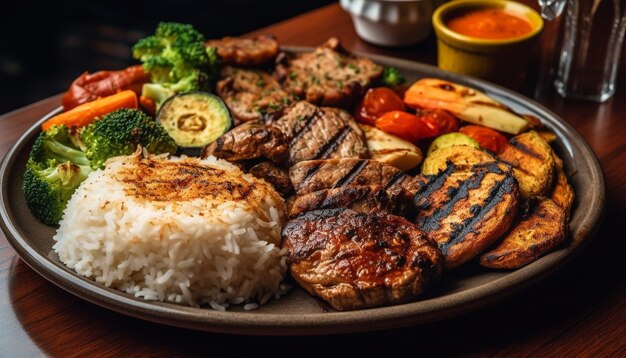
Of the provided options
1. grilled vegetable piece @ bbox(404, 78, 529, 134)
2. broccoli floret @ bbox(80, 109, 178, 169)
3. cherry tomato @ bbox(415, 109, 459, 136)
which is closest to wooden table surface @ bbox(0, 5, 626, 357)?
broccoli floret @ bbox(80, 109, 178, 169)

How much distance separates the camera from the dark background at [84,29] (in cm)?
664

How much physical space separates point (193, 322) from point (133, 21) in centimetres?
510

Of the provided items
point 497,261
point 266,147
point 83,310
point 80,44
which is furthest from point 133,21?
point 497,261

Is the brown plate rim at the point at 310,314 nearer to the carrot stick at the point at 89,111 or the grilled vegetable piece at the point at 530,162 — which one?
the grilled vegetable piece at the point at 530,162

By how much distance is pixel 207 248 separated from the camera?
8.64ft

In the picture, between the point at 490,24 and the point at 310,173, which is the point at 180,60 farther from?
the point at 490,24

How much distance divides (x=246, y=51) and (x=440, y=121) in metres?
1.19

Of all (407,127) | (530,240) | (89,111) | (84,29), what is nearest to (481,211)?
(530,240)

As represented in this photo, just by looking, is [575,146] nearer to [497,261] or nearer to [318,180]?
[497,261]

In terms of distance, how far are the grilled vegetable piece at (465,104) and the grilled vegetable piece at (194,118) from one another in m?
1.00

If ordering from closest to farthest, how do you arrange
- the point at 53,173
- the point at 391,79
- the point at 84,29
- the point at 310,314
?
1. the point at 310,314
2. the point at 53,173
3. the point at 391,79
4. the point at 84,29

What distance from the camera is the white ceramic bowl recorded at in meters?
4.67

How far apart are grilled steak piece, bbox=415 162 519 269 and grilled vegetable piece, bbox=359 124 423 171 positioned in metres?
0.34

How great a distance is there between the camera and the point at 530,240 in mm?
2689
